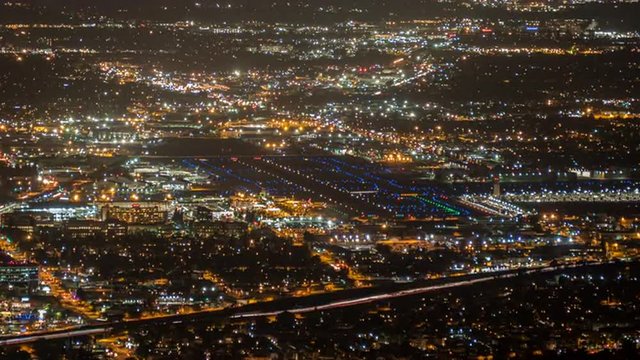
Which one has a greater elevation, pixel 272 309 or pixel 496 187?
pixel 272 309

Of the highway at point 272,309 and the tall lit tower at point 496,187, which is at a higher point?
the highway at point 272,309

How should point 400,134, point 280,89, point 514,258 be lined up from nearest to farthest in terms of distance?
point 514,258, point 400,134, point 280,89

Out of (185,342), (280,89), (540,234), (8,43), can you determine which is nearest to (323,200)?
(540,234)

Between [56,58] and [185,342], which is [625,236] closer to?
[185,342]

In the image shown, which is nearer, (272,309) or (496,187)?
(272,309)

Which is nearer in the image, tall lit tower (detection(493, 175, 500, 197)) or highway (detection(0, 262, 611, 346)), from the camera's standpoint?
highway (detection(0, 262, 611, 346))

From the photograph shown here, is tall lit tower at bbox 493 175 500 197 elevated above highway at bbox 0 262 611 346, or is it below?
below

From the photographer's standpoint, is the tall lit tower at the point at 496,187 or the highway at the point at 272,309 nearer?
the highway at the point at 272,309

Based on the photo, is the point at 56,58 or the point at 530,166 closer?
the point at 530,166
